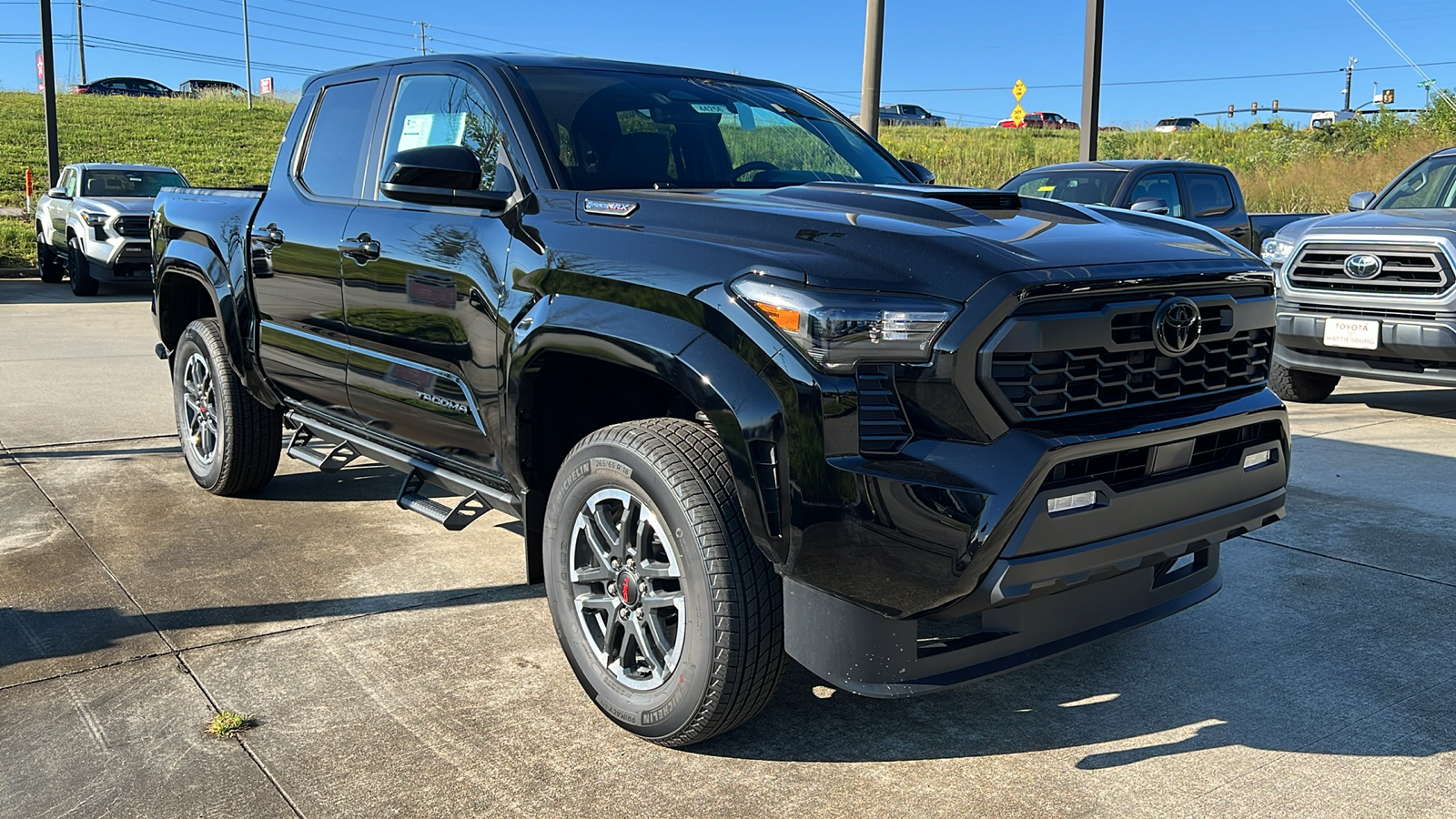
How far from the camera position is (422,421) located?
4031 millimetres

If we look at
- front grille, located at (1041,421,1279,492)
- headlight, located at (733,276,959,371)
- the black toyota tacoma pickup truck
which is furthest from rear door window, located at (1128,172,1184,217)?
headlight, located at (733,276,959,371)

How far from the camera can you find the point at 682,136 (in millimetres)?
4105

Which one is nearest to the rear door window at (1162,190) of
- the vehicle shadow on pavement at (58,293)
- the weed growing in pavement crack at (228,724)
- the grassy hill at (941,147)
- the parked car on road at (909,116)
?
the weed growing in pavement crack at (228,724)

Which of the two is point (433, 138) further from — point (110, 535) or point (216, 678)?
point (110, 535)

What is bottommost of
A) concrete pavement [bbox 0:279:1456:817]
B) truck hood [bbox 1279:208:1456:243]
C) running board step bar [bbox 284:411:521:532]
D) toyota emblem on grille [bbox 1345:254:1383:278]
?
concrete pavement [bbox 0:279:1456:817]

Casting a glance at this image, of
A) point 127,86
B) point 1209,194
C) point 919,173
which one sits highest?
point 127,86

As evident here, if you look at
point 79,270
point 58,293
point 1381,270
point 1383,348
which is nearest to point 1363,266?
point 1381,270

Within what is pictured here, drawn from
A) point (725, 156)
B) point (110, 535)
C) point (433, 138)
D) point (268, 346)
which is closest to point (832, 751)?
point (725, 156)

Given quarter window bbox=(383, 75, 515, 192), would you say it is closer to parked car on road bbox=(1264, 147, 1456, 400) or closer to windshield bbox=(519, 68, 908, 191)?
windshield bbox=(519, 68, 908, 191)

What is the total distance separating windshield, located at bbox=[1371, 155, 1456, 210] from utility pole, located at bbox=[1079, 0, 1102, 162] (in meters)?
5.61

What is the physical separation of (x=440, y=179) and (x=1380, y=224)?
639cm

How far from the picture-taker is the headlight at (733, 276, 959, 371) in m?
2.66

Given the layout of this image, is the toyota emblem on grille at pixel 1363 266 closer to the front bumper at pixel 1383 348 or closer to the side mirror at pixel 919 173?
the front bumper at pixel 1383 348

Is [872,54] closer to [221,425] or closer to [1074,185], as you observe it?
[1074,185]
